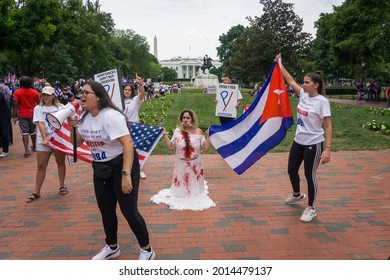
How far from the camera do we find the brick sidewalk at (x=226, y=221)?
4.20 m

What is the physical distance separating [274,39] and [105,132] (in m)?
38.3

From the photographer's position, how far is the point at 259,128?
6211mm

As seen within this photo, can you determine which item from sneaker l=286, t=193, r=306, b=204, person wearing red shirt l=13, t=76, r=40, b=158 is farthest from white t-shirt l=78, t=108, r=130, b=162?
person wearing red shirt l=13, t=76, r=40, b=158

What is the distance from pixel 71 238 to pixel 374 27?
86.8 feet

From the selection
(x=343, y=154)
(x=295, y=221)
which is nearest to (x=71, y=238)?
(x=295, y=221)

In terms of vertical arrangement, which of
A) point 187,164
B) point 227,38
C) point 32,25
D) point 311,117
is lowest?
point 187,164

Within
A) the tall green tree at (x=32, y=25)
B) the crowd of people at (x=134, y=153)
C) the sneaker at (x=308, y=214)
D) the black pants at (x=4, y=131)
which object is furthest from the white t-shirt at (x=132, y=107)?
the tall green tree at (x=32, y=25)

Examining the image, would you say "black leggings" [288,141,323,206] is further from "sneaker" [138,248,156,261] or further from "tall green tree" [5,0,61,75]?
"tall green tree" [5,0,61,75]

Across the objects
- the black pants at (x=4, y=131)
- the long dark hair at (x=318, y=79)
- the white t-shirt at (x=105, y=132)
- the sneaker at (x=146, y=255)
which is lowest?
the sneaker at (x=146, y=255)

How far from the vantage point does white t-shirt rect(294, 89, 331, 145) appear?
15.8ft

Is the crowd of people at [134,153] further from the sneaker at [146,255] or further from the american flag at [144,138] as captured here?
the american flag at [144,138]

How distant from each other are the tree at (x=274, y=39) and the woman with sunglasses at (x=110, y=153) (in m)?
36.9

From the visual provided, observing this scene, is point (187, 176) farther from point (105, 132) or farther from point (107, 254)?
point (105, 132)

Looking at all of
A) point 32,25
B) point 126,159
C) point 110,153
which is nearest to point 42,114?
point 110,153
